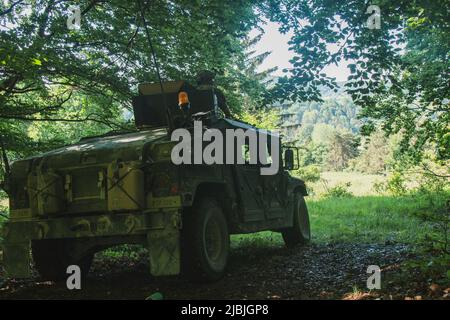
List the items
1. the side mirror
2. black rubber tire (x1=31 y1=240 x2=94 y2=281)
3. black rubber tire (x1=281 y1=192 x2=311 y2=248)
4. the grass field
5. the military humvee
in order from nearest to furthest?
the military humvee
black rubber tire (x1=31 y1=240 x2=94 y2=281)
the side mirror
black rubber tire (x1=281 y1=192 x2=311 y2=248)
the grass field

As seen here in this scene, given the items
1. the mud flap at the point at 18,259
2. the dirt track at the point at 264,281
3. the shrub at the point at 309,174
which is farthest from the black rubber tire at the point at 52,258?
the shrub at the point at 309,174

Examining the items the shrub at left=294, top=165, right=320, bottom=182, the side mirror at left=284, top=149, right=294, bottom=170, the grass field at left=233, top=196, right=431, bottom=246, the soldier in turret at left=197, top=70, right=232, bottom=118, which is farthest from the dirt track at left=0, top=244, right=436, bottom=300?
the shrub at left=294, top=165, right=320, bottom=182

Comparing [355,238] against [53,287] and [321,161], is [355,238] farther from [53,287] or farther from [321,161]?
[321,161]

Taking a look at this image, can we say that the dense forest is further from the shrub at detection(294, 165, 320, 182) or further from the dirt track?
the shrub at detection(294, 165, 320, 182)

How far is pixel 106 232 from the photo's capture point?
5109 millimetres

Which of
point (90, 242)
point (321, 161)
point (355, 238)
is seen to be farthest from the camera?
point (321, 161)

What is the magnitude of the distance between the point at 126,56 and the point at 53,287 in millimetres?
4837

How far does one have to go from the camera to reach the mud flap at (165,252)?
4773 millimetres

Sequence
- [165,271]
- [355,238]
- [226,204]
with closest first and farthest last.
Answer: [165,271] → [226,204] → [355,238]

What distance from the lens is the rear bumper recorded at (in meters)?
4.82

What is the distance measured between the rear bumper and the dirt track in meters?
0.37

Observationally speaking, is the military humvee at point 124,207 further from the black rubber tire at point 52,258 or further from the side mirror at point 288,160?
the side mirror at point 288,160
